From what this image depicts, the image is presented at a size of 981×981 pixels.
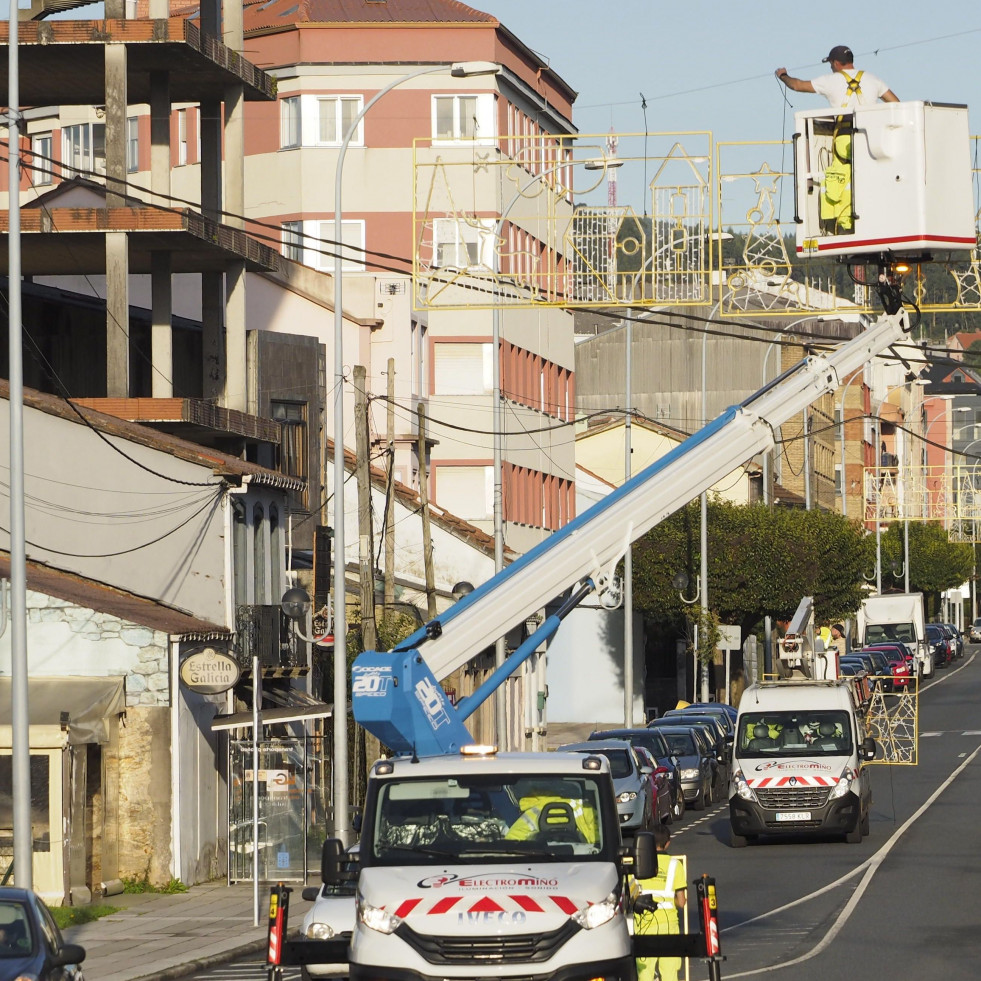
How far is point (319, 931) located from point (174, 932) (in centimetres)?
704

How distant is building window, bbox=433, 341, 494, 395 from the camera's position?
63.3 metres

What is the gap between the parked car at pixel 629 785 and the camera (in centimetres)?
3067

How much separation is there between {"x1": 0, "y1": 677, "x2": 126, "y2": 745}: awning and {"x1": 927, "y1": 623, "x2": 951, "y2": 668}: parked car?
6885cm

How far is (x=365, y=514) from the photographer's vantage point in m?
31.2

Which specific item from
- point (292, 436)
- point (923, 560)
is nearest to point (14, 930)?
point (292, 436)

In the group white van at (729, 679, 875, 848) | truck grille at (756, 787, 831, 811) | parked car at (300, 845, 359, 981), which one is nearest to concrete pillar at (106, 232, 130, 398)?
white van at (729, 679, 875, 848)

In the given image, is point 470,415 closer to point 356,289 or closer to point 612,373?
point 356,289

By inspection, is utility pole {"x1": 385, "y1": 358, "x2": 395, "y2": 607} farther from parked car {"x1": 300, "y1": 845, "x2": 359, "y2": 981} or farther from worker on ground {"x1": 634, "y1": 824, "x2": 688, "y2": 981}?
worker on ground {"x1": 634, "y1": 824, "x2": 688, "y2": 981}

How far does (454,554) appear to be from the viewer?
169 feet

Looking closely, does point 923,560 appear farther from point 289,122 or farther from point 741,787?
point 741,787

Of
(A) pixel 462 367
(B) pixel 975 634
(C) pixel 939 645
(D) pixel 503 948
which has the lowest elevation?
(B) pixel 975 634

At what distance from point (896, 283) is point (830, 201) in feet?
4.20

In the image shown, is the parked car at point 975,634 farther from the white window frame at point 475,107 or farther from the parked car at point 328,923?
the parked car at point 328,923

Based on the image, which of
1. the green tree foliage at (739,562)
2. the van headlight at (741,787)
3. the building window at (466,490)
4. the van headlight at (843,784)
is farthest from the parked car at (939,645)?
the van headlight at (843,784)
